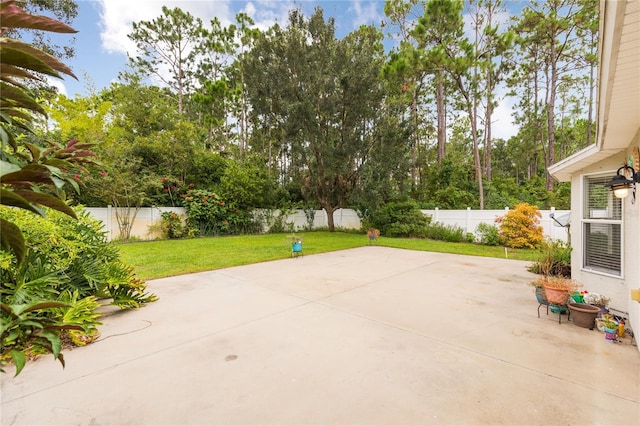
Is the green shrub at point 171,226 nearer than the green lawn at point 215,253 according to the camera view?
No

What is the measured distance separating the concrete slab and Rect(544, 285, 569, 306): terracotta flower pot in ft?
0.86

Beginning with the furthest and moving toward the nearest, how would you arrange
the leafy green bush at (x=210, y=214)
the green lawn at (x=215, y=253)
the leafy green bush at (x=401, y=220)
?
the leafy green bush at (x=401, y=220)
the leafy green bush at (x=210, y=214)
the green lawn at (x=215, y=253)

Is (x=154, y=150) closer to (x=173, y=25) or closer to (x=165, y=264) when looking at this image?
(x=165, y=264)

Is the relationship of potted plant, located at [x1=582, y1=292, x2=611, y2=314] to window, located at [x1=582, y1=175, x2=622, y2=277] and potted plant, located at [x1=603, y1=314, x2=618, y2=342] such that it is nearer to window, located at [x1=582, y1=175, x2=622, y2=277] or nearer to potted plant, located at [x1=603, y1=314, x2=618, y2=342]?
window, located at [x1=582, y1=175, x2=622, y2=277]

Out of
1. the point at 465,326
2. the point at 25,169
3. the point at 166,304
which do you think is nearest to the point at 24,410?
the point at 166,304

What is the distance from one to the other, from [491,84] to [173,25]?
21.2 meters

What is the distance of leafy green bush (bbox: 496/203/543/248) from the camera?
9828 millimetres

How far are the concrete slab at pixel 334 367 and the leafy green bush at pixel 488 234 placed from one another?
22.4 ft

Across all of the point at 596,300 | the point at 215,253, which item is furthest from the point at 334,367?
the point at 215,253

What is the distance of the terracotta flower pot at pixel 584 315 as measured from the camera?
3.50 meters

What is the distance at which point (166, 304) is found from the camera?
170 inches

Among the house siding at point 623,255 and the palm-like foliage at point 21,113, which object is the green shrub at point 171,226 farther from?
the house siding at point 623,255

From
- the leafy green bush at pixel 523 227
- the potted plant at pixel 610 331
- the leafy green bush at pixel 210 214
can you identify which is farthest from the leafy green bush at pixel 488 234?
the leafy green bush at pixel 210 214

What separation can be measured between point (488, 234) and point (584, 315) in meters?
8.03
